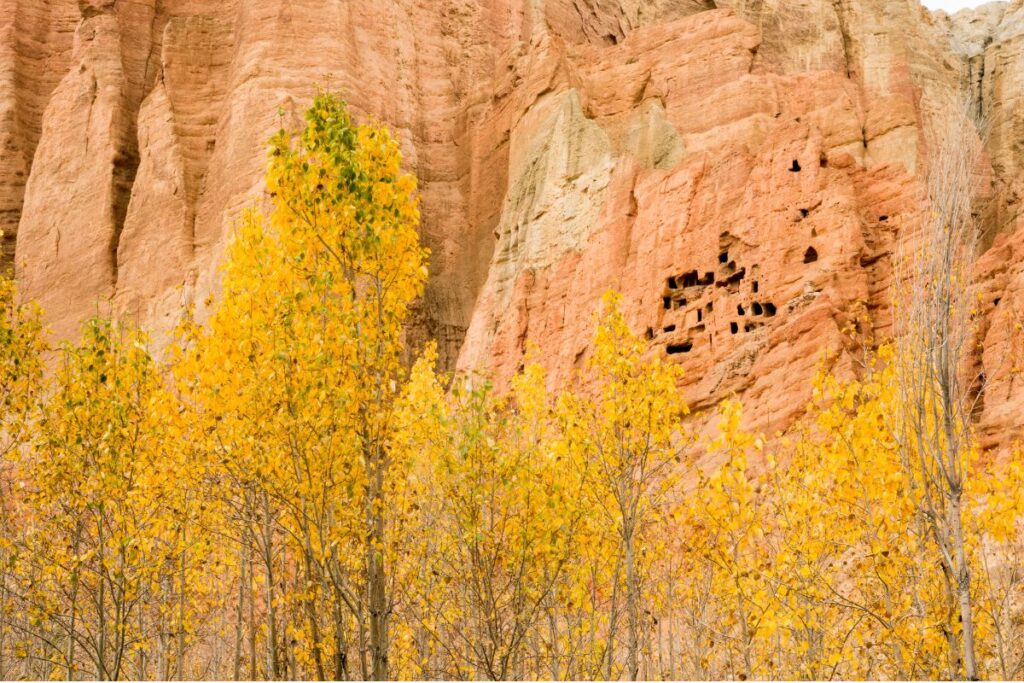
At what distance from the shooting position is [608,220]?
49.4 m

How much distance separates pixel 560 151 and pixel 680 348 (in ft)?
53.4

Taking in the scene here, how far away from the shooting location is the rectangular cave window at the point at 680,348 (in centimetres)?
4256

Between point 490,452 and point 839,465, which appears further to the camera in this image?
point 839,465

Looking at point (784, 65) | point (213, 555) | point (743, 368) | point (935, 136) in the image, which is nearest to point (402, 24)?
point (784, 65)

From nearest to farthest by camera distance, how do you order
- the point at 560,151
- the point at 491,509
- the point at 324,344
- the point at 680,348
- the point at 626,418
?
the point at 324,344
the point at 491,509
the point at 626,418
the point at 680,348
the point at 560,151

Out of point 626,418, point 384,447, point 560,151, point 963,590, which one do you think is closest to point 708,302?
point 560,151

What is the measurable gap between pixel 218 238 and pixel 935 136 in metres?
50.3

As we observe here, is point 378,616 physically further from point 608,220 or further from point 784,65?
point 784,65

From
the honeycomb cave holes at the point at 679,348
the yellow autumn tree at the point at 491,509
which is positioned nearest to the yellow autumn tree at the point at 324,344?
the yellow autumn tree at the point at 491,509

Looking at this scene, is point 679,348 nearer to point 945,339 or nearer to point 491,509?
point 491,509

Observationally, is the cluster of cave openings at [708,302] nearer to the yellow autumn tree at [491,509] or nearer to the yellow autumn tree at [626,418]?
the yellow autumn tree at [626,418]

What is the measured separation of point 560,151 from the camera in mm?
54469

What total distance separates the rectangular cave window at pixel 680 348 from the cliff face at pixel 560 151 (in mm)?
159

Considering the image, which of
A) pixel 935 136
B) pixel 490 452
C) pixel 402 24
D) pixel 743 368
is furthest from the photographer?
pixel 402 24
